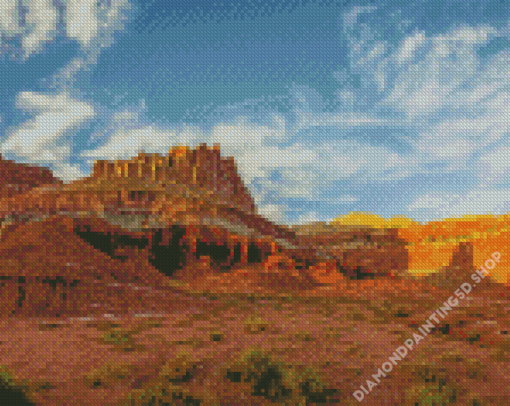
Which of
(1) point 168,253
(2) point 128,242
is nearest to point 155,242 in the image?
(1) point 168,253

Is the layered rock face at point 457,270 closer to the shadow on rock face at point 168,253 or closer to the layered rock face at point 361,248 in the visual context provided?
the layered rock face at point 361,248

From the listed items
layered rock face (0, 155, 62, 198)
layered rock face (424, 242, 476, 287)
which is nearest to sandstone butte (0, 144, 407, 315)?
layered rock face (0, 155, 62, 198)

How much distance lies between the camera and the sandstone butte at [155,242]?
16.8 metres

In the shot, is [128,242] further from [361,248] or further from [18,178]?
[18,178]

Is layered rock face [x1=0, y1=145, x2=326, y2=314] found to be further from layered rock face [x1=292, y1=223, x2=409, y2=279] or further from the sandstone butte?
layered rock face [x1=292, y1=223, x2=409, y2=279]

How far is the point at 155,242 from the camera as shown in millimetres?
28734

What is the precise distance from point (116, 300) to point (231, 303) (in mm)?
5596

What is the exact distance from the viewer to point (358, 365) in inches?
315

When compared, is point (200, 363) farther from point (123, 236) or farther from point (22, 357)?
point (123, 236)

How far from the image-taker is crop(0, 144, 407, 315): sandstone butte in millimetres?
16844

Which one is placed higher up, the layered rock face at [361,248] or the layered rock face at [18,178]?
the layered rock face at [18,178]

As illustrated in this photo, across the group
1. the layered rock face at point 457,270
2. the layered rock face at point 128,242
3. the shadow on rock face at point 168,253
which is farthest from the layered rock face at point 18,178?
the layered rock face at point 457,270

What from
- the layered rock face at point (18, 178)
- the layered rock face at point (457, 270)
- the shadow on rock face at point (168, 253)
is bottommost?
the layered rock face at point (457, 270)

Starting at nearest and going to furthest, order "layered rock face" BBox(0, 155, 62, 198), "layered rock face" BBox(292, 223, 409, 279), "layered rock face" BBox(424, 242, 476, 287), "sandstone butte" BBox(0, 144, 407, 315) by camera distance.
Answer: "sandstone butte" BBox(0, 144, 407, 315) < "layered rock face" BBox(424, 242, 476, 287) < "layered rock face" BBox(292, 223, 409, 279) < "layered rock face" BBox(0, 155, 62, 198)
